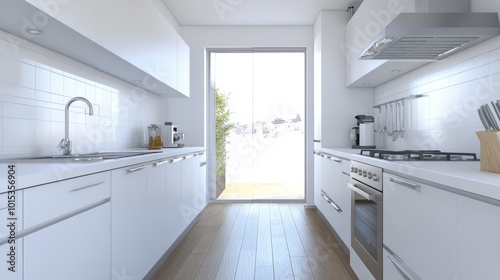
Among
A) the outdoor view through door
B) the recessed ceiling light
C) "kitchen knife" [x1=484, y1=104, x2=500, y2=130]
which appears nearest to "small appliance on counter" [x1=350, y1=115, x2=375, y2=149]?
the outdoor view through door

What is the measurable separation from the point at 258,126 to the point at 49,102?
337 centimetres

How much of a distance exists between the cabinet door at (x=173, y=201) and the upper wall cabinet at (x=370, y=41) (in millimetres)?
1760

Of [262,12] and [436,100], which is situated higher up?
[262,12]

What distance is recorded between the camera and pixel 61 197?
1246 millimetres

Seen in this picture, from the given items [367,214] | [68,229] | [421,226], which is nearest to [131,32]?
[68,229]

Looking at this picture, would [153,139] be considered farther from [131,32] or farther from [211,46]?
[211,46]

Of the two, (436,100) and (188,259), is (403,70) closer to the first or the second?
(436,100)

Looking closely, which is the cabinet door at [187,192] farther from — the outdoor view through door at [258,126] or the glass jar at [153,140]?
the outdoor view through door at [258,126]

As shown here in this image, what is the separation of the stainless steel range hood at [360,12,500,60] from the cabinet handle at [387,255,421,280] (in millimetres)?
1232

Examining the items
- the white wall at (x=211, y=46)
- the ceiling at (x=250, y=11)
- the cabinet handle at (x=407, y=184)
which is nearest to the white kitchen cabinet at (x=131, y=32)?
the ceiling at (x=250, y=11)

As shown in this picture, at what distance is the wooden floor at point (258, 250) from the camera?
2523 mm

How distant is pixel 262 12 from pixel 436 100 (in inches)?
98.1

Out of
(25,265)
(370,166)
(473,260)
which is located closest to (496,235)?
(473,260)

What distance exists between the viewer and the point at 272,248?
3064 millimetres
